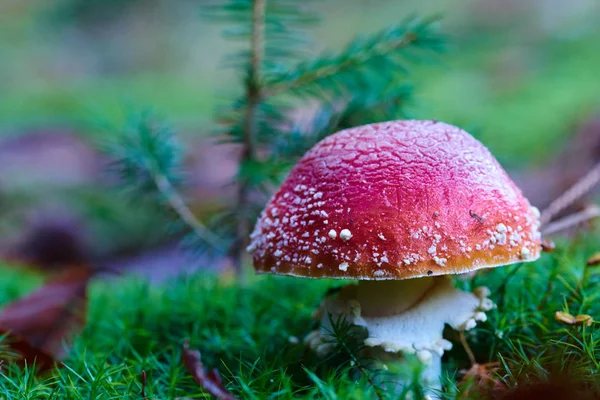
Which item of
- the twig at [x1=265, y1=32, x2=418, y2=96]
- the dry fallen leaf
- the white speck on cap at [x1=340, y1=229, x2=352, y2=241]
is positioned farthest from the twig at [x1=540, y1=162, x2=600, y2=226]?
the white speck on cap at [x1=340, y1=229, x2=352, y2=241]

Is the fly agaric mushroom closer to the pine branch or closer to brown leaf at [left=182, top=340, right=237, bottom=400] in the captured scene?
brown leaf at [left=182, top=340, right=237, bottom=400]

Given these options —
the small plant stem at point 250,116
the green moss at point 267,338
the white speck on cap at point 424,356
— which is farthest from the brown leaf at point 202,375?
the small plant stem at point 250,116

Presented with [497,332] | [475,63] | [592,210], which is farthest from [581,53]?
[497,332]

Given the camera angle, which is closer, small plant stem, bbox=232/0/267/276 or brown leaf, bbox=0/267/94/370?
brown leaf, bbox=0/267/94/370

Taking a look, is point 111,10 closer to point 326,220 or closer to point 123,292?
point 123,292

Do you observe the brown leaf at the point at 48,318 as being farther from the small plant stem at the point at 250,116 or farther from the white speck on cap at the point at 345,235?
the white speck on cap at the point at 345,235

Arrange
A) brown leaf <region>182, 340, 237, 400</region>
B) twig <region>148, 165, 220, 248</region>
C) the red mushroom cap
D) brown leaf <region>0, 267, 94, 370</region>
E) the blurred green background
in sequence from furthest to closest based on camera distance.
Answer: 1. the blurred green background
2. twig <region>148, 165, 220, 248</region>
3. brown leaf <region>0, 267, 94, 370</region>
4. the red mushroom cap
5. brown leaf <region>182, 340, 237, 400</region>

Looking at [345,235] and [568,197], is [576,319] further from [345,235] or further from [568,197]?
[568,197]
